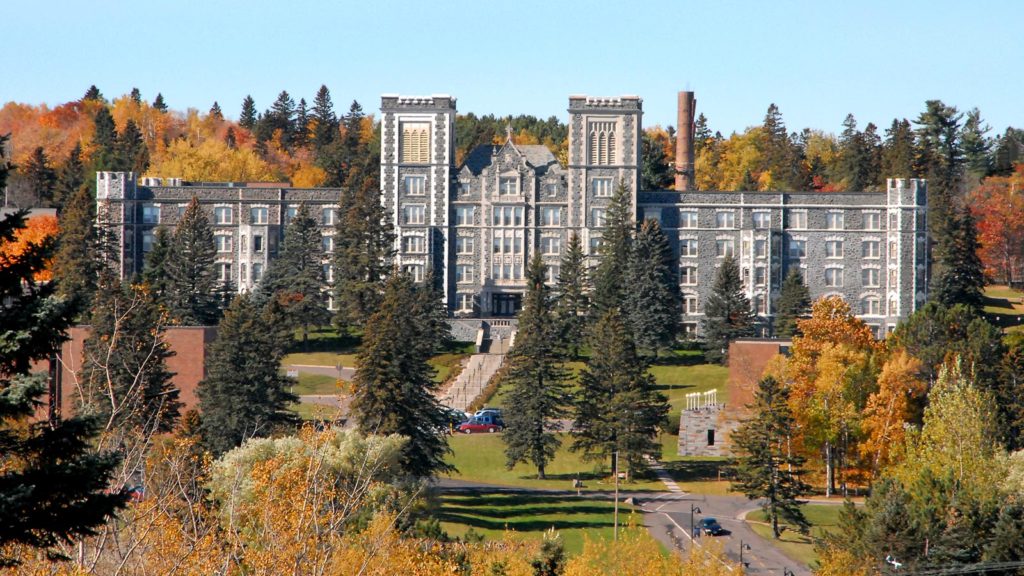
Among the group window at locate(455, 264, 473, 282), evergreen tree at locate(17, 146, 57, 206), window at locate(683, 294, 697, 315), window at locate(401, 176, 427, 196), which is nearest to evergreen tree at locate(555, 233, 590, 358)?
window at locate(455, 264, 473, 282)

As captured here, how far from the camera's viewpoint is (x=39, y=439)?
22.8 m

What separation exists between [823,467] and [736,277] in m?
28.0

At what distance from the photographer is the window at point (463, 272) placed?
360 feet

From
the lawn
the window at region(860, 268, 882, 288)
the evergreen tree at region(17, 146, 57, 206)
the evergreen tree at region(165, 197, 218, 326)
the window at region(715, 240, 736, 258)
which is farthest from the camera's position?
the evergreen tree at region(17, 146, 57, 206)

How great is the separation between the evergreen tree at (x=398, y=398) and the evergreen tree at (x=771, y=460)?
43.8 feet

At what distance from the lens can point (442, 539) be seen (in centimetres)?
5475

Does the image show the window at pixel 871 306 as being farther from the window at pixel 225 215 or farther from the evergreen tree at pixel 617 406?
the window at pixel 225 215

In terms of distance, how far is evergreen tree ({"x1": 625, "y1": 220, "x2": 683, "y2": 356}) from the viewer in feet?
325

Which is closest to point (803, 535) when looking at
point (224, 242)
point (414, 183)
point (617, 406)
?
point (617, 406)

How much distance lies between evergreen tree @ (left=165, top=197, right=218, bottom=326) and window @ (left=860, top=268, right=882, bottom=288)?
1729 inches

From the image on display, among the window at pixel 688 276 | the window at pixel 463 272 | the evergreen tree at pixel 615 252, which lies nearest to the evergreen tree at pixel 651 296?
the evergreen tree at pixel 615 252

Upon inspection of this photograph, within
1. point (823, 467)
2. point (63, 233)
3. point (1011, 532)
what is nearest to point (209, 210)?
point (63, 233)

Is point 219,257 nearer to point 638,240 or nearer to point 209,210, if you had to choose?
point 209,210

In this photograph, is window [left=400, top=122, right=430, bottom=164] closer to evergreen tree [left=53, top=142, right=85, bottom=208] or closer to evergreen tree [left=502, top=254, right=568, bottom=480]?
evergreen tree [left=502, top=254, right=568, bottom=480]
